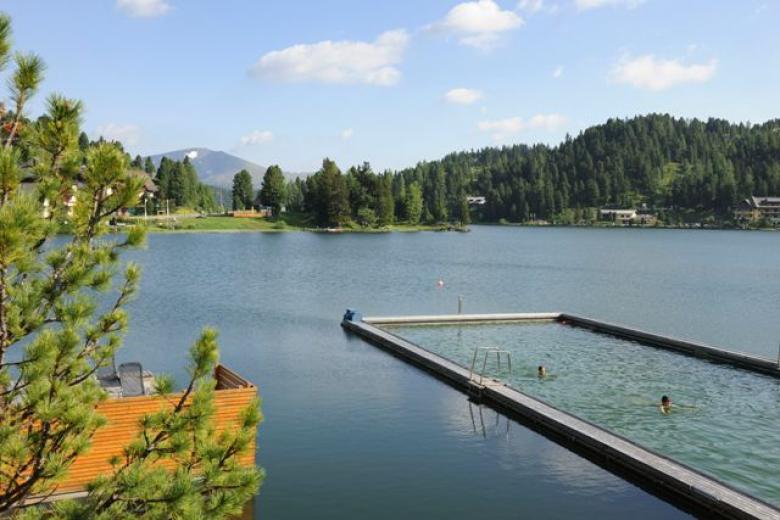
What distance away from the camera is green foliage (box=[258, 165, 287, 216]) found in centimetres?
18662

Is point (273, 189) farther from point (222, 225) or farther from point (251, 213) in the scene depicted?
point (222, 225)

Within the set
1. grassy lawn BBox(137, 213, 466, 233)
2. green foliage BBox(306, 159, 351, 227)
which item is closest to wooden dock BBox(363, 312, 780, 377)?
grassy lawn BBox(137, 213, 466, 233)

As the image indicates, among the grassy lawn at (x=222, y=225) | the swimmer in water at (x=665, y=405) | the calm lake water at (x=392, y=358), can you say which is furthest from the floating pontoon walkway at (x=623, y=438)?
the grassy lawn at (x=222, y=225)

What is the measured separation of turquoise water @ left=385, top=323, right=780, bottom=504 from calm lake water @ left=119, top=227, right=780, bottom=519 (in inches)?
146

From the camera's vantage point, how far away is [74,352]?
27.0 feet

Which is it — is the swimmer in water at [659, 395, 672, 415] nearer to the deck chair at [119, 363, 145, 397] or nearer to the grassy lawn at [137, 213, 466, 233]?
the deck chair at [119, 363, 145, 397]

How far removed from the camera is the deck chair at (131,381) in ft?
67.9

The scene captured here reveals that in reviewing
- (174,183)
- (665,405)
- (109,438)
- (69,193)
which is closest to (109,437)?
(109,438)

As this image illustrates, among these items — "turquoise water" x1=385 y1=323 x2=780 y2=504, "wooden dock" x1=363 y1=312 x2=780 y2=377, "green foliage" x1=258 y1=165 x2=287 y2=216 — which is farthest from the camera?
"green foliage" x1=258 y1=165 x2=287 y2=216

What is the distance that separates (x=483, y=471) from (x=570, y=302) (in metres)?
43.4

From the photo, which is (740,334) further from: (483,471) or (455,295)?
(483,471)

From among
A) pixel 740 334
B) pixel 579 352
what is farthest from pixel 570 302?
pixel 579 352

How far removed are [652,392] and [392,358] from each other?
41.1 ft

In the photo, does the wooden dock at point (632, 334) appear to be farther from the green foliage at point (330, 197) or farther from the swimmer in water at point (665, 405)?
the green foliage at point (330, 197)
